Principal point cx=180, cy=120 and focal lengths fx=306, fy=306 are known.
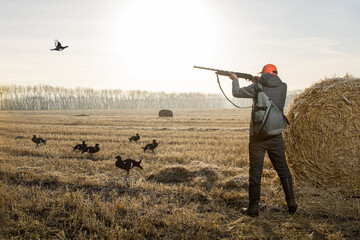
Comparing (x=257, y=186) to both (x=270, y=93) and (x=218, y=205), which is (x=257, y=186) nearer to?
(x=218, y=205)

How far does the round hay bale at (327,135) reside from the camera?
7.11 meters

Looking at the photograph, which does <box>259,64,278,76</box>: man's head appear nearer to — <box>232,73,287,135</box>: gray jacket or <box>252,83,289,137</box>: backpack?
<box>232,73,287,135</box>: gray jacket

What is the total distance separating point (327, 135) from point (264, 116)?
2.82 m

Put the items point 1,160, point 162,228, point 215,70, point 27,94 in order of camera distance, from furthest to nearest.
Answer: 1. point 27,94
2. point 1,160
3. point 215,70
4. point 162,228

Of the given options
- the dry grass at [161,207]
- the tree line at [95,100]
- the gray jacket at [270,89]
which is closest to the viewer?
the dry grass at [161,207]

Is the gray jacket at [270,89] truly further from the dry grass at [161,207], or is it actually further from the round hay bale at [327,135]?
the round hay bale at [327,135]

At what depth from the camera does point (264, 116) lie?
5406mm

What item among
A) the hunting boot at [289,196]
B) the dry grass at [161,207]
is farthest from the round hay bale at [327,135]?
the hunting boot at [289,196]

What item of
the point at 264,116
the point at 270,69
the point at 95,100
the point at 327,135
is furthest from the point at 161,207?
the point at 95,100

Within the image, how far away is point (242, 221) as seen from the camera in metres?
5.26

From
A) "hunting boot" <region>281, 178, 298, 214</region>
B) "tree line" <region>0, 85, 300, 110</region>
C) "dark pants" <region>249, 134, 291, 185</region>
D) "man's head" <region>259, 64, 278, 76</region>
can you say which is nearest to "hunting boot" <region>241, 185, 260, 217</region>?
"dark pants" <region>249, 134, 291, 185</region>

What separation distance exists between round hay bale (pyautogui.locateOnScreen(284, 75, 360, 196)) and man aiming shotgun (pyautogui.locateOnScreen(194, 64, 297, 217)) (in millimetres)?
2032

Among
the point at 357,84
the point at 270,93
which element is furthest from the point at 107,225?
the point at 357,84

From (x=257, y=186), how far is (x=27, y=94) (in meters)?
131
